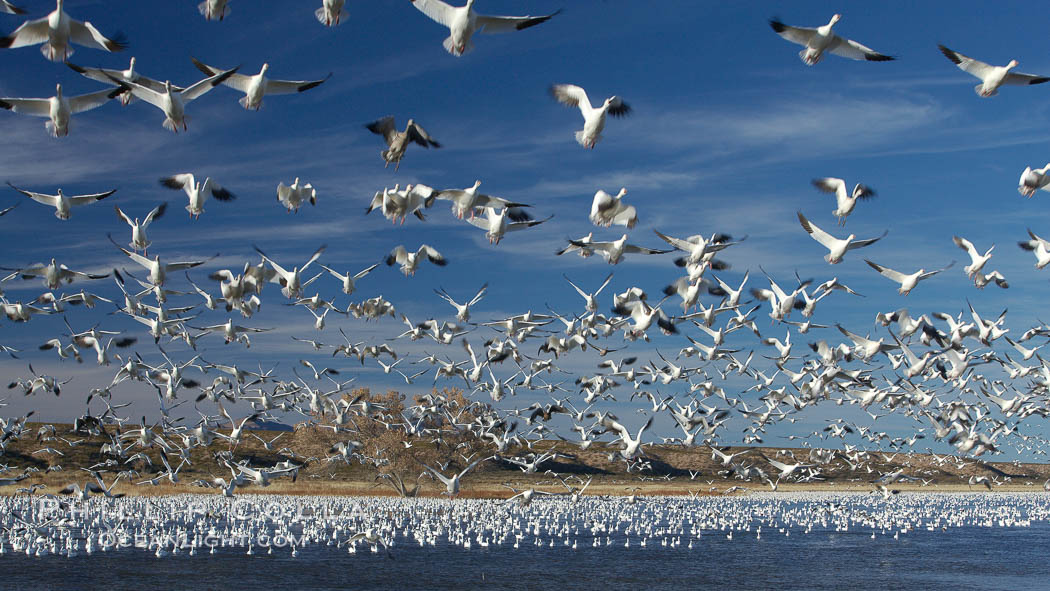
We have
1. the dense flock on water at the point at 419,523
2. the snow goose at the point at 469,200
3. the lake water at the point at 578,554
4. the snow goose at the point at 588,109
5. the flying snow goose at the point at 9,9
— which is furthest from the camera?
the dense flock on water at the point at 419,523

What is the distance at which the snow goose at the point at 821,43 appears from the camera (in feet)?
57.4

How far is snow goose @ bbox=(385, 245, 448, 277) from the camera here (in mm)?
26344

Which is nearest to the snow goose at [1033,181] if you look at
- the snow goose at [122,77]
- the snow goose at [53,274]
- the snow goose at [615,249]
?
the snow goose at [615,249]

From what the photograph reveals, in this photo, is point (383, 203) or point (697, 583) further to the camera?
point (697, 583)

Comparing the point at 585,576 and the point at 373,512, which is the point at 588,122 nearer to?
the point at 585,576

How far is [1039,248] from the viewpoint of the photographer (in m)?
25.5

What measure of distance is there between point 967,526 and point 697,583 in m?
30.4

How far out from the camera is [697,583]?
28.3m

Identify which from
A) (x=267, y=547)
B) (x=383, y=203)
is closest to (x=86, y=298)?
(x=267, y=547)

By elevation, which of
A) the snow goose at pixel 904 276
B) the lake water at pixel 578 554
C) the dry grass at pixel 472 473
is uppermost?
the snow goose at pixel 904 276

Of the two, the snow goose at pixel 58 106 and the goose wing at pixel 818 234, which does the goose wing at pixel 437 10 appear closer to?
the snow goose at pixel 58 106

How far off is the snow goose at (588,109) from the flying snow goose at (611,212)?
8.39 ft

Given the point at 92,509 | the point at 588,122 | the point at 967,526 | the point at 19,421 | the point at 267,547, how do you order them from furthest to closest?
the point at 967,526, the point at 92,509, the point at 19,421, the point at 267,547, the point at 588,122

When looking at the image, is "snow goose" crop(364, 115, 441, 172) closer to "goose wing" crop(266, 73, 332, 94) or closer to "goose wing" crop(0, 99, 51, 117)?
"goose wing" crop(266, 73, 332, 94)
